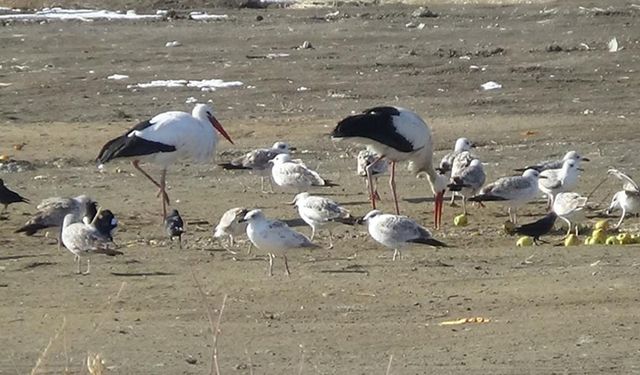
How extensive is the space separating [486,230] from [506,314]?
4276 mm

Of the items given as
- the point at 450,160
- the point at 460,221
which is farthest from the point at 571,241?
the point at 450,160

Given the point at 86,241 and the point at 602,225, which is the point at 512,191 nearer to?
the point at 602,225

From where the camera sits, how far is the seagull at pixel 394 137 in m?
16.7

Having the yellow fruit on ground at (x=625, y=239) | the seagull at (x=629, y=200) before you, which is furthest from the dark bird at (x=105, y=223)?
the seagull at (x=629, y=200)

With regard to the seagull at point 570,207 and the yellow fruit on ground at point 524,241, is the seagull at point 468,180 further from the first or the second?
the yellow fruit on ground at point 524,241

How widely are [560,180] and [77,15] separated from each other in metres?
24.7

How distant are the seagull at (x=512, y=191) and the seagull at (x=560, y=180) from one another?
0.39 m

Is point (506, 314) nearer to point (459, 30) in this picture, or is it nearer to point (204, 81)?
point (204, 81)

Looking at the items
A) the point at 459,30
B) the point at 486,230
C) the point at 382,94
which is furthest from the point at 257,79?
the point at 486,230

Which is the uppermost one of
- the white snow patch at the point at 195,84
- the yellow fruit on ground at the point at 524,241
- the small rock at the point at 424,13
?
the yellow fruit on ground at the point at 524,241

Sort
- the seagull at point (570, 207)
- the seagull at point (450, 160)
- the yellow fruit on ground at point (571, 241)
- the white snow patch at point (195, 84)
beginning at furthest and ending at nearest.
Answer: the white snow patch at point (195, 84)
the seagull at point (450, 160)
the seagull at point (570, 207)
the yellow fruit on ground at point (571, 241)

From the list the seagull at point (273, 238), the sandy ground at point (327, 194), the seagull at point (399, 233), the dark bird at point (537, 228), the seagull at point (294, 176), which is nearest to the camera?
the sandy ground at point (327, 194)

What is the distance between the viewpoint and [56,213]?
14.2 metres

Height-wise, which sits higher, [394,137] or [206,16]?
[394,137]
